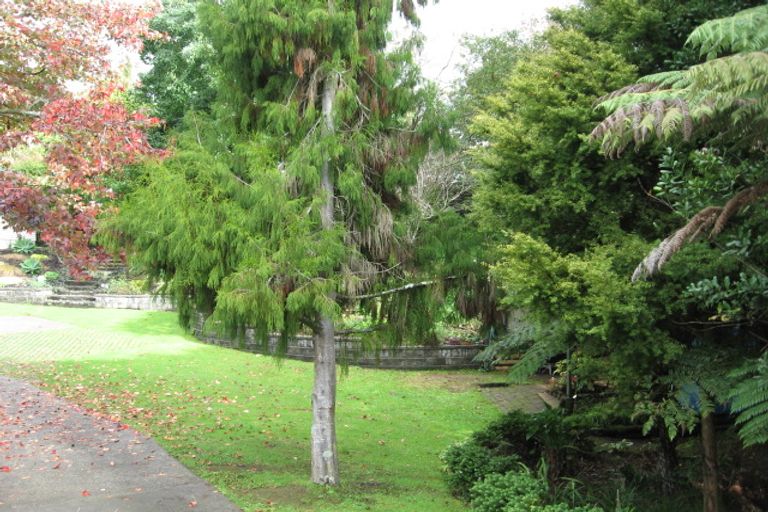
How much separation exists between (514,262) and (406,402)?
26.1 ft

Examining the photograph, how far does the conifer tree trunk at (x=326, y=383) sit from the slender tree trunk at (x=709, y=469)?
4.05m

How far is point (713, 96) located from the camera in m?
4.88

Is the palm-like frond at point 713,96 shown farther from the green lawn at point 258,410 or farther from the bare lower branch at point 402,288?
the green lawn at point 258,410

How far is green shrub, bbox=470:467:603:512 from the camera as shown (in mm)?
6970

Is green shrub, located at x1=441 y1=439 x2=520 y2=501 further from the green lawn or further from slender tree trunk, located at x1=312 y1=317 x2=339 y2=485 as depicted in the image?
slender tree trunk, located at x1=312 y1=317 x2=339 y2=485

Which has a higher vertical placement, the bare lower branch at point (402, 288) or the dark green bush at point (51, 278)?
the dark green bush at point (51, 278)

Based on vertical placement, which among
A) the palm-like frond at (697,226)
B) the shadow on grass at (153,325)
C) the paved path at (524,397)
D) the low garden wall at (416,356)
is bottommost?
the paved path at (524,397)

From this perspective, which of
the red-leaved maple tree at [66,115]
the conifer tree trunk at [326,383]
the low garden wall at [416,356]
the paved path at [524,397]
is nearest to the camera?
the red-leaved maple tree at [66,115]

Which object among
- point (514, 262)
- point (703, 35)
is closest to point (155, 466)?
point (514, 262)

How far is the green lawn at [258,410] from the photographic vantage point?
26.9ft

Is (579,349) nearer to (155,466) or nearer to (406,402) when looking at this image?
(155,466)

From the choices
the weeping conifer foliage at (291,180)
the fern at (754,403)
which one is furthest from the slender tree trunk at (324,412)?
the fern at (754,403)

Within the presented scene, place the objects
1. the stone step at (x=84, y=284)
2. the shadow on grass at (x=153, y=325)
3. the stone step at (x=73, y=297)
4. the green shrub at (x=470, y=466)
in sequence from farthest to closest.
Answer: the stone step at (x=84, y=284), the stone step at (x=73, y=297), the shadow on grass at (x=153, y=325), the green shrub at (x=470, y=466)

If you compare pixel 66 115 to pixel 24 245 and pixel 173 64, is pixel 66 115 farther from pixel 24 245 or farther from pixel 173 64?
pixel 24 245
